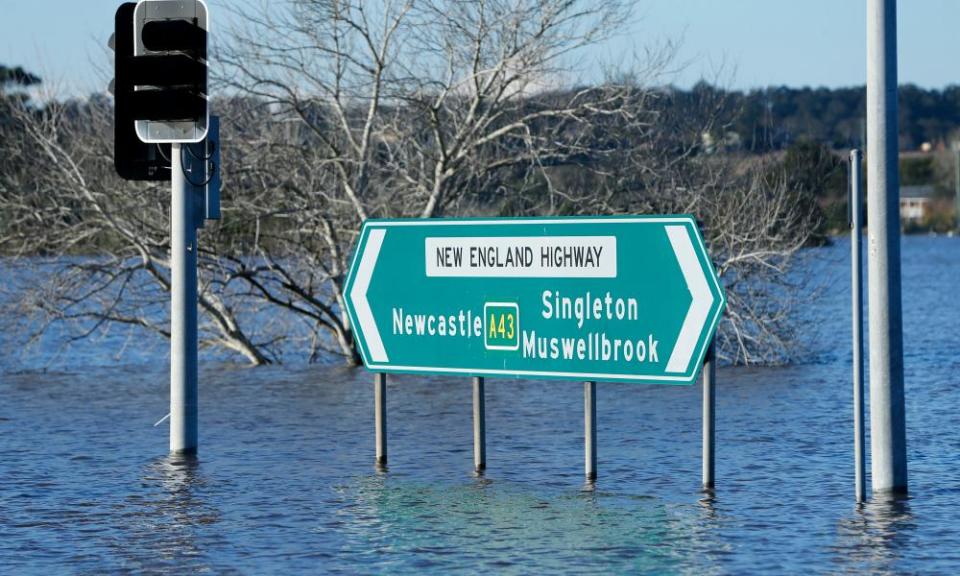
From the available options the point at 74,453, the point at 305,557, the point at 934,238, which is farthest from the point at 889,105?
the point at 934,238

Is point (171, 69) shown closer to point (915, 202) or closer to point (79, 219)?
point (79, 219)

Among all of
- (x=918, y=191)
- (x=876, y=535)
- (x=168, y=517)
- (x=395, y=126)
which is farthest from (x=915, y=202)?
(x=168, y=517)

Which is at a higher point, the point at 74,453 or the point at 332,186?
the point at 332,186

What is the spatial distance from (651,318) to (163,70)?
14.1 feet

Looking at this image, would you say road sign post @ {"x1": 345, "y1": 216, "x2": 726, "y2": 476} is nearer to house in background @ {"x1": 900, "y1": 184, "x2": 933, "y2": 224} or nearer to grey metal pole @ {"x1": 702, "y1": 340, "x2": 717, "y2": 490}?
grey metal pole @ {"x1": 702, "y1": 340, "x2": 717, "y2": 490}

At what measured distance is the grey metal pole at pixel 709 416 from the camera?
474 inches

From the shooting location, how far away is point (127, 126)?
13.9 meters

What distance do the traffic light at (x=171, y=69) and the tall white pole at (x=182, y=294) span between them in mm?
351

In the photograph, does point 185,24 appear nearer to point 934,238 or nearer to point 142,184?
point 142,184

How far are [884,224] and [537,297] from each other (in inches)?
103

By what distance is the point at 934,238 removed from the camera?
188 meters

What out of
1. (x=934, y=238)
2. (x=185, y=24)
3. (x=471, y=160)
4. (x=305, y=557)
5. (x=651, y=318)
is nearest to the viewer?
(x=305, y=557)

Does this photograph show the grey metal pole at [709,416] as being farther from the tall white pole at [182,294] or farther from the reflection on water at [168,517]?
the tall white pole at [182,294]

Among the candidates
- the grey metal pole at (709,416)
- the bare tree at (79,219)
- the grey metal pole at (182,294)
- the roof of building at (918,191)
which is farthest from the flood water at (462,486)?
the roof of building at (918,191)
